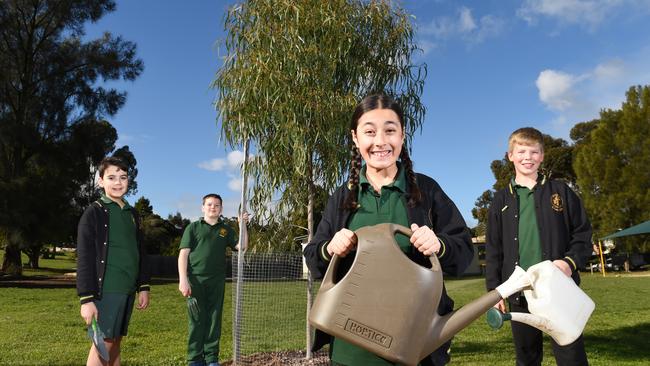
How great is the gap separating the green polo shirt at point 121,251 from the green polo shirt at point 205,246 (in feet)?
5.91

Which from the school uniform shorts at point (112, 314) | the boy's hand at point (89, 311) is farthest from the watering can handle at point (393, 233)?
the school uniform shorts at point (112, 314)

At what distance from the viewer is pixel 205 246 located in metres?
5.83

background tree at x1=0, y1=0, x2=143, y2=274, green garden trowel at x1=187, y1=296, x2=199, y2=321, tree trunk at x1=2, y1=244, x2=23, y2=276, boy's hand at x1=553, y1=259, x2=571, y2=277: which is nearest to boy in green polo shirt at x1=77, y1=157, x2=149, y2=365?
green garden trowel at x1=187, y1=296, x2=199, y2=321

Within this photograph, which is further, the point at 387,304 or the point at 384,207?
the point at 384,207

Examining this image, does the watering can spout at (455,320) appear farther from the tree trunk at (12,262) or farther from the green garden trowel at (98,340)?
the tree trunk at (12,262)

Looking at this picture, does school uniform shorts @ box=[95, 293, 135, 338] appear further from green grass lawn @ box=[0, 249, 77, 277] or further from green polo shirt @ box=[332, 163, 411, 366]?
green grass lawn @ box=[0, 249, 77, 277]

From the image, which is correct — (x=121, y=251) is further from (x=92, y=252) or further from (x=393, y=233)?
(x=393, y=233)

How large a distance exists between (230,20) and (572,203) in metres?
5.00

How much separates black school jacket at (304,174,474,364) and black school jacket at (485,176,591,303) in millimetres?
1418

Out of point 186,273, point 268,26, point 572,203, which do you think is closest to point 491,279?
point 572,203

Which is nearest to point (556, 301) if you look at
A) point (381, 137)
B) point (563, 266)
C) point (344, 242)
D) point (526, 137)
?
point (344, 242)

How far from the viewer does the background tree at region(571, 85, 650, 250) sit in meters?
34.2

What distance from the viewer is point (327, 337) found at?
83.5 inches

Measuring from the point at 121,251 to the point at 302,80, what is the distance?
10.7 ft
